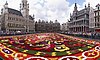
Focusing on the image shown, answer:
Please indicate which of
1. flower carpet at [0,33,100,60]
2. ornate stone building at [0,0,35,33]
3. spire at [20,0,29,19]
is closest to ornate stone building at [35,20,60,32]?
ornate stone building at [0,0,35,33]

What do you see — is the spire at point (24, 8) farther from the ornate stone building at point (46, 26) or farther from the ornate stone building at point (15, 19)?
the ornate stone building at point (46, 26)

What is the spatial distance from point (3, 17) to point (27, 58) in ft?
219

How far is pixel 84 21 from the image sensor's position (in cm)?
7250

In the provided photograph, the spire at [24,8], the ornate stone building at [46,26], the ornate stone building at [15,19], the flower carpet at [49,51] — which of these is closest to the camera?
the flower carpet at [49,51]

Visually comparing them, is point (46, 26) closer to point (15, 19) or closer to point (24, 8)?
point (24, 8)

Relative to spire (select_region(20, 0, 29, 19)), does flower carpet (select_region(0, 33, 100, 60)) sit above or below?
below

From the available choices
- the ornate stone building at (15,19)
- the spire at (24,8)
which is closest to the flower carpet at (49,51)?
the ornate stone building at (15,19)

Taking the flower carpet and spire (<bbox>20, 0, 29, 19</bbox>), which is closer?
the flower carpet

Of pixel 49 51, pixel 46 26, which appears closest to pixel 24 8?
pixel 46 26

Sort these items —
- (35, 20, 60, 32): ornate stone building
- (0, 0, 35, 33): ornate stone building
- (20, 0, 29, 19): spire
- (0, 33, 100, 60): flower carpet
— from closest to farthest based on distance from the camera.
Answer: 1. (0, 33, 100, 60): flower carpet
2. (0, 0, 35, 33): ornate stone building
3. (20, 0, 29, 19): spire
4. (35, 20, 60, 32): ornate stone building

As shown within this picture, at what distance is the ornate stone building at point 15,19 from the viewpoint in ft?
232

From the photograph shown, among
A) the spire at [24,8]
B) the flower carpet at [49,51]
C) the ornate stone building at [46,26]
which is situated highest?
the spire at [24,8]

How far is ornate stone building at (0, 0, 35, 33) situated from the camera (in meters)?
70.7

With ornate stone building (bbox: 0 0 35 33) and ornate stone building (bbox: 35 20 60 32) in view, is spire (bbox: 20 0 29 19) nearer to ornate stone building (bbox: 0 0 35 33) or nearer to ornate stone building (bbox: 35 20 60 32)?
ornate stone building (bbox: 0 0 35 33)
